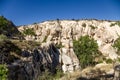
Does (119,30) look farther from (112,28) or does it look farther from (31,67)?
(31,67)

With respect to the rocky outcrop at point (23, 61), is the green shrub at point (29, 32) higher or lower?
higher

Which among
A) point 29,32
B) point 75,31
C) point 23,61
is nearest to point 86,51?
point 75,31

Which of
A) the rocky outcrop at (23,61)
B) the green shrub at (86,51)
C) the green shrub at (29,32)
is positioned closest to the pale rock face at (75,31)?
the green shrub at (29,32)

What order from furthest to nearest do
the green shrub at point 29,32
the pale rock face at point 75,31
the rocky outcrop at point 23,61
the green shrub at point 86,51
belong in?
the green shrub at point 29,32, the pale rock face at point 75,31, the green shrub at point 86,51, the rocky outcrop at point 23,61

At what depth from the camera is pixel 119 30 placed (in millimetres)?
186500

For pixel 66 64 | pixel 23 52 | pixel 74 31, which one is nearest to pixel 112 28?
pixel 74 31

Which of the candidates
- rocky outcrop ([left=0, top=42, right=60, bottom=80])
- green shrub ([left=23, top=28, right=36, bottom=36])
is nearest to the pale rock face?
green shrub ([left=23, top=28, right=36, bottom=36])

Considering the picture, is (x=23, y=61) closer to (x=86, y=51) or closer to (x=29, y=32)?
(x=86, y=51)

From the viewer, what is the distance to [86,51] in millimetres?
157500

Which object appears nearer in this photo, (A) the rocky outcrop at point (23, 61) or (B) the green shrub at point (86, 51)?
(A) the rocky outcrop at point (23, 61)

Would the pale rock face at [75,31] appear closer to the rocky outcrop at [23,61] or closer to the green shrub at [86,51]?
the green shrub at [86,51]

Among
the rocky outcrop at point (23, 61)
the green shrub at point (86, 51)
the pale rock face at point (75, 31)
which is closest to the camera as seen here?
the rocky outcrop at point (23, 61)

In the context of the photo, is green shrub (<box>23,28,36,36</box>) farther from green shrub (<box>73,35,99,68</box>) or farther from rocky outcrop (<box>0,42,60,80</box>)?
rocky outcrop (<box>0,42,60,80</box>)

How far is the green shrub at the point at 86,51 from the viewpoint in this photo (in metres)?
150
